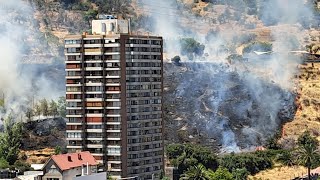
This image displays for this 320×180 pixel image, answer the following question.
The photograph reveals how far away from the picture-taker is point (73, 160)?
75.2 metres

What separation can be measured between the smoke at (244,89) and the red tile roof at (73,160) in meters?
26.4

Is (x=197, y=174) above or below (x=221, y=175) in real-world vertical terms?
above

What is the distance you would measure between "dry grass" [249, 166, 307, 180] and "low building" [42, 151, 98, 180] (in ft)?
66.9

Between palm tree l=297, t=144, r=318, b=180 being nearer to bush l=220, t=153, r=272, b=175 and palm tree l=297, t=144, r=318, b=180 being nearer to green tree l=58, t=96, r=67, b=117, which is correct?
bush l=220, t=153, r=272, b=175

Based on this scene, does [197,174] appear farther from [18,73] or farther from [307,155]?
[18,73]

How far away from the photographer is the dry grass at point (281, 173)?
91631 millimetres

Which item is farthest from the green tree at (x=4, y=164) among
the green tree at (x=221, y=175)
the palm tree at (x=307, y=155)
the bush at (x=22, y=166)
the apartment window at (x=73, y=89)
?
the palm tree at (x=307, y=155)

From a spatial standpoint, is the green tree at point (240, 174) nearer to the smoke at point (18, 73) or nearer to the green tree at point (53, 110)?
the green tree at point (53, 110)

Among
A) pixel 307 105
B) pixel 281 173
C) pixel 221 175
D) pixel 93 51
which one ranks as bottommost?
pixel 281 173

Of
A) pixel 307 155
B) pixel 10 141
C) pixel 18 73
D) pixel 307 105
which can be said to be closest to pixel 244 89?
pixel 307 105

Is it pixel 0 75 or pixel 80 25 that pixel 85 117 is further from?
pixel 80 25

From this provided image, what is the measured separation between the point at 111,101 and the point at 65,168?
11.0 m

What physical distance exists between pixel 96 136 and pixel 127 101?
10.4 feet

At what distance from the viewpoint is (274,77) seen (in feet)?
373
